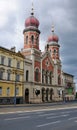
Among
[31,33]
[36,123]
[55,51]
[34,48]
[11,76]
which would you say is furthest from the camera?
[55,51]

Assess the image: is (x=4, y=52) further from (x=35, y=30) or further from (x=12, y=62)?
(x=35, y=30)

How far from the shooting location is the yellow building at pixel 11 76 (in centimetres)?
5211

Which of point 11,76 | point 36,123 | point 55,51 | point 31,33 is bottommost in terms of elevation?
point 36,123

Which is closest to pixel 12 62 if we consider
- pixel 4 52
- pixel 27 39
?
pixel 4 52

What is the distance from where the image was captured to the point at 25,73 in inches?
2393

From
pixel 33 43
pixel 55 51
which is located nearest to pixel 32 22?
pixel 33 43

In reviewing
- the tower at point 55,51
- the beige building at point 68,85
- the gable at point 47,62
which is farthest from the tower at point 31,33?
the beige building at point 68,85

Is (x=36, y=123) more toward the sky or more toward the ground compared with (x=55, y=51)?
more toward the ground

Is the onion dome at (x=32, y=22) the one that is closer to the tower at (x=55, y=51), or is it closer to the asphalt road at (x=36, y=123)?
the tower at (x=55, y=51)

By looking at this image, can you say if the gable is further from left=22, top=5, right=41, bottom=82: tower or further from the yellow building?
the yellow building

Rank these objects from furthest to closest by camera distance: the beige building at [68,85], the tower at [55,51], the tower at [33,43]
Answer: the beige building at [68,85] → the tower at [55,51] → the tower at [33,43]

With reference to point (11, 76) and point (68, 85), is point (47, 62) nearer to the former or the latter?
point (11, 76)

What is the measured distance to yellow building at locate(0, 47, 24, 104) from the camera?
2051 inches

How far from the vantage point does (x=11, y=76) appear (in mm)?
55031
